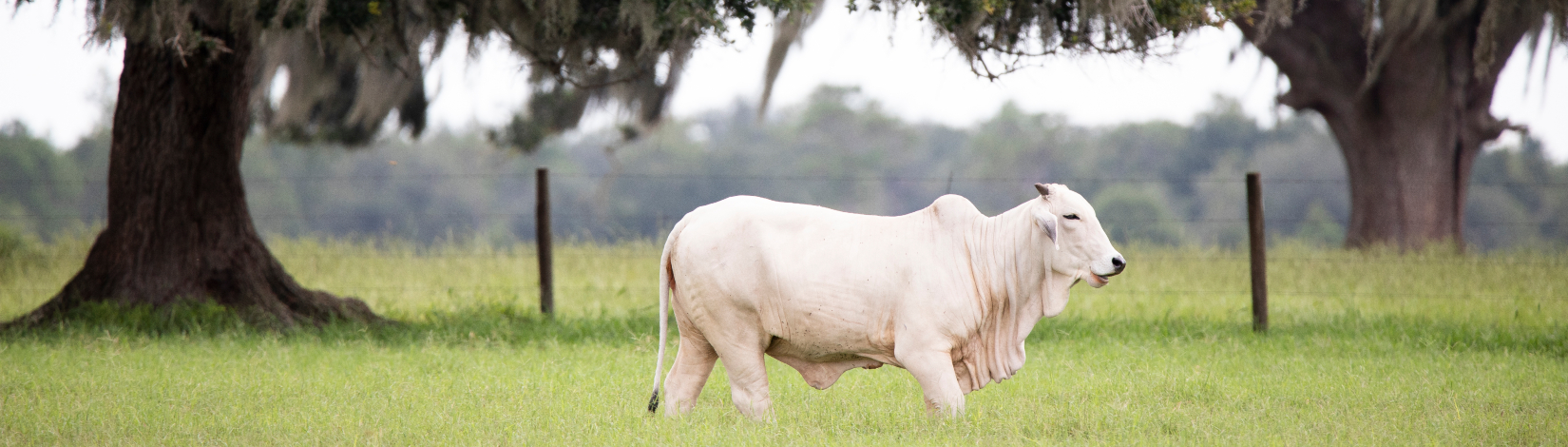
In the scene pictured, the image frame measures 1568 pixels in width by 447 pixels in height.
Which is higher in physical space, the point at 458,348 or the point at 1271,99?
the point at 1271,99

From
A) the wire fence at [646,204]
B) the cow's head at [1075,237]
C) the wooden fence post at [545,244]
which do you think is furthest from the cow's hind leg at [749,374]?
the wire fence at [646,204]

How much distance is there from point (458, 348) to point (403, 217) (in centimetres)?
3232

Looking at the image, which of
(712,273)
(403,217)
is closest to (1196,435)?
(712,273)

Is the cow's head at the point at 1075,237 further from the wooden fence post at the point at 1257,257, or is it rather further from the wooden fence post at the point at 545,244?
the wooden fence post at the point at 545,244

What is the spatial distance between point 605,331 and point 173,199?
2.69m

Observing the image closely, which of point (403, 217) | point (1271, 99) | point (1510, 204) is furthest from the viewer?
point (403, 217)

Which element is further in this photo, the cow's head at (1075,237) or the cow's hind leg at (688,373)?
the cow's hind leg at (688,373)

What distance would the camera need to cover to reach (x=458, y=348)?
6734 millimetres

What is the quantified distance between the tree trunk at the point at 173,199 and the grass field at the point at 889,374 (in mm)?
255

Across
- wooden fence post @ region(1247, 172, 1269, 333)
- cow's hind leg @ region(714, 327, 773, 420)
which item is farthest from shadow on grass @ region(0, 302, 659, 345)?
wooden fence post @ region(1247, 172, 1269, 333)

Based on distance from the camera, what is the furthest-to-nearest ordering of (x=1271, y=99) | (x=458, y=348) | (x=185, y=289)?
(x=1271, y=99), (x=185, y=289), (x=458, y=348)

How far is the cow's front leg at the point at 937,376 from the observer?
408 cm

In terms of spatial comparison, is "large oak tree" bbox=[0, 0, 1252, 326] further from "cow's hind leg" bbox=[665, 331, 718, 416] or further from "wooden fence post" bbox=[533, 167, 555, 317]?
"cow's hind leg" bbox=[665, 331, 718, 416]

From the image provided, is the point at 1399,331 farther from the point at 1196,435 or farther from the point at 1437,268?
the point at 1196,435
